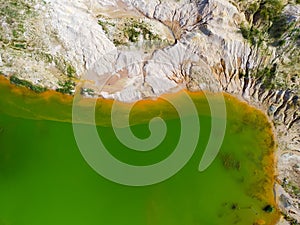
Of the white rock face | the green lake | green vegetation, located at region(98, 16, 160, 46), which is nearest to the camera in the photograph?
the green lake

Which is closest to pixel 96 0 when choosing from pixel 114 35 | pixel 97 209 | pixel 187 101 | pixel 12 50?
pixel 114 35

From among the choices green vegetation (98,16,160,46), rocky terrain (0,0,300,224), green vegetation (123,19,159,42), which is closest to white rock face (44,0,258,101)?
rocky terrain (0,0,300,224)

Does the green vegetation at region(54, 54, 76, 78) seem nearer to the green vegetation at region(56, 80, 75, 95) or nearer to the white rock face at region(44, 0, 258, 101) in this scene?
the white rock face at region(44, 0, 258, 101)

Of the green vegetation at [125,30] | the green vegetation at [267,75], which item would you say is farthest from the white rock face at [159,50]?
the green vegetation at [267,75]

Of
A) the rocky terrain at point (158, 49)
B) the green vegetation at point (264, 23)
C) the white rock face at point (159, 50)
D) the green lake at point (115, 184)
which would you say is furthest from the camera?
the green vegetation at point (264, 23)

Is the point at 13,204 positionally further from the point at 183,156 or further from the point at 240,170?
the point at 240,170

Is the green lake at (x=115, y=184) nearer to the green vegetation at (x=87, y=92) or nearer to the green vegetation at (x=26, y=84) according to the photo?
the green vegetation at (x=26, y=84)
